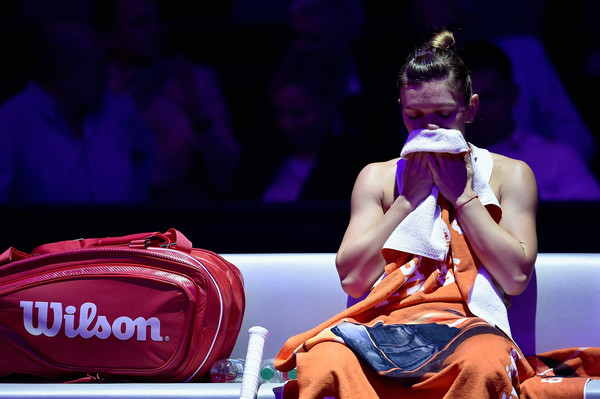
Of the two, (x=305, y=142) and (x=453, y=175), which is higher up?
(x=453, y=175)

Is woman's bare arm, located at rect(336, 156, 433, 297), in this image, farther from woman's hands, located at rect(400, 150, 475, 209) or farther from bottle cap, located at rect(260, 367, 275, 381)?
bottle cap, located at rect(260, 367, 275, 381)

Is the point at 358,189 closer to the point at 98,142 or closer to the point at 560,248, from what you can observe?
the point at 560,248

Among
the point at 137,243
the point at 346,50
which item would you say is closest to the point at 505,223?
the point at 137,243

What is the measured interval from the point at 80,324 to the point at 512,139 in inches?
81.8

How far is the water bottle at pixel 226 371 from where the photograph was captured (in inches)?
80.8

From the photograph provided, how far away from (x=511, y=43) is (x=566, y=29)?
26cm

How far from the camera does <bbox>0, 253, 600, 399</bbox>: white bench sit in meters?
2.19

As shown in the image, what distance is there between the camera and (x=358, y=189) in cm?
222

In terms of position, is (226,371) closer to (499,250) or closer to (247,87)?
(499,250)

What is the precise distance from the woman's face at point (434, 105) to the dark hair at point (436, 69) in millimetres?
17

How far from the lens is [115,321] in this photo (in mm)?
2031

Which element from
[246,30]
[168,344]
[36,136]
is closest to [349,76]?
[246,30]

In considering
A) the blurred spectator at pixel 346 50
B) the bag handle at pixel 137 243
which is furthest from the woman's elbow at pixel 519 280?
the blurred spectator at pixel 346 50

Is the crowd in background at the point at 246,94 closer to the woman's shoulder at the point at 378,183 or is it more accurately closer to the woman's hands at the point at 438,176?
the woman's shoulder at the point at 378,183
